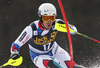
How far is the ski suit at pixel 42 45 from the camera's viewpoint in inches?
97.3

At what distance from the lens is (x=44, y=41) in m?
2.67

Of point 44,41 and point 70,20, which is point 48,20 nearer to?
point 44,41

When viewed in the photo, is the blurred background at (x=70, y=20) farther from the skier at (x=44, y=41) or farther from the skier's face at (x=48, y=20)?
the skier's face at (x=48, y=20)

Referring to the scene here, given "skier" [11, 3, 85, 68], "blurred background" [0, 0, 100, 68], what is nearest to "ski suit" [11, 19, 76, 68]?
"skier" [11, 3, 85, 68]

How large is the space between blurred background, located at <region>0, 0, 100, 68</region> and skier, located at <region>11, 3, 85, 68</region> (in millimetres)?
1364

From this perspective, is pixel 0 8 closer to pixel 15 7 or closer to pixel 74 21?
pixel 15 7

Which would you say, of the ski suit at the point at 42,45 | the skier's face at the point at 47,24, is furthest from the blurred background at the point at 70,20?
the skier's face at the point at 47,24

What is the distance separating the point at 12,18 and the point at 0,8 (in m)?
0.32

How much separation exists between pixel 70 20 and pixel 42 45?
1.90 meters

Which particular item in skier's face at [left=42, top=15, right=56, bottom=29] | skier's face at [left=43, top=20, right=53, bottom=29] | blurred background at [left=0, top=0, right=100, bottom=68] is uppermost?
skier's face at [left=42, top=15, right=56, bottom=29]

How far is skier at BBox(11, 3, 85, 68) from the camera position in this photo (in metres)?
2.46

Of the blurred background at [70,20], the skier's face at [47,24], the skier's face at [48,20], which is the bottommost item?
the blurred background at [70,20]

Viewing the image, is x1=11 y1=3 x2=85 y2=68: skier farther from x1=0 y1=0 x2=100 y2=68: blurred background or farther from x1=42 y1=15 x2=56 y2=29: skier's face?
x1=0 y1=0 x2=100 y2=68: blurred background

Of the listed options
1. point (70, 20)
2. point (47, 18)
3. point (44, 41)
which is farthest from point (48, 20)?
point (70, 20)
